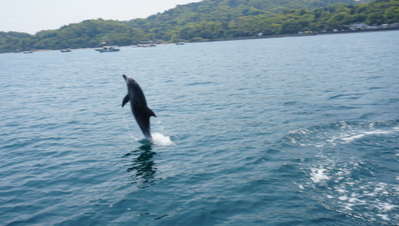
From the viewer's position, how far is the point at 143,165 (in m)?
16.4

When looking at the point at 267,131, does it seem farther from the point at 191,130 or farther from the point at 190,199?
the point at 190,199

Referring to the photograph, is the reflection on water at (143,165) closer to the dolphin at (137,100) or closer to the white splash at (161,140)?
the white splash at (161,140)

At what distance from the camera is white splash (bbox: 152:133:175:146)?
19.8 meters

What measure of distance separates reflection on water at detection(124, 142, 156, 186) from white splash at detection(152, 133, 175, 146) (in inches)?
26.2

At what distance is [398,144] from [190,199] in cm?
1174

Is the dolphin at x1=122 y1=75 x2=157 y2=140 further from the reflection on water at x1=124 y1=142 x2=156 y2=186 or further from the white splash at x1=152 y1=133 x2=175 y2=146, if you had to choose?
the white splash at x1=152 y1=133 x2=175 y2=146

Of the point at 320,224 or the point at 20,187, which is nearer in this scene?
the point at 320,224

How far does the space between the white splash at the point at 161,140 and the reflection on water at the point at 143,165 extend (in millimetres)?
666

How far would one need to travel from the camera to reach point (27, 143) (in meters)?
22.1

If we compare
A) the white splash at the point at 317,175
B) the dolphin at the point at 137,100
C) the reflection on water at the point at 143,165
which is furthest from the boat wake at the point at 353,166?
the dolphin at the point at 137,100

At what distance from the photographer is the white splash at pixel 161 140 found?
19802mm

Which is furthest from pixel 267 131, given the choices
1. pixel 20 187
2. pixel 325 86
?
pixel 325 86

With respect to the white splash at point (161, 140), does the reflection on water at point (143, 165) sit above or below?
below

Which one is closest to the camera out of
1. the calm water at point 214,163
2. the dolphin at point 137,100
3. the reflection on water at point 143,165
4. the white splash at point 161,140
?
the calm water at point 214,163
